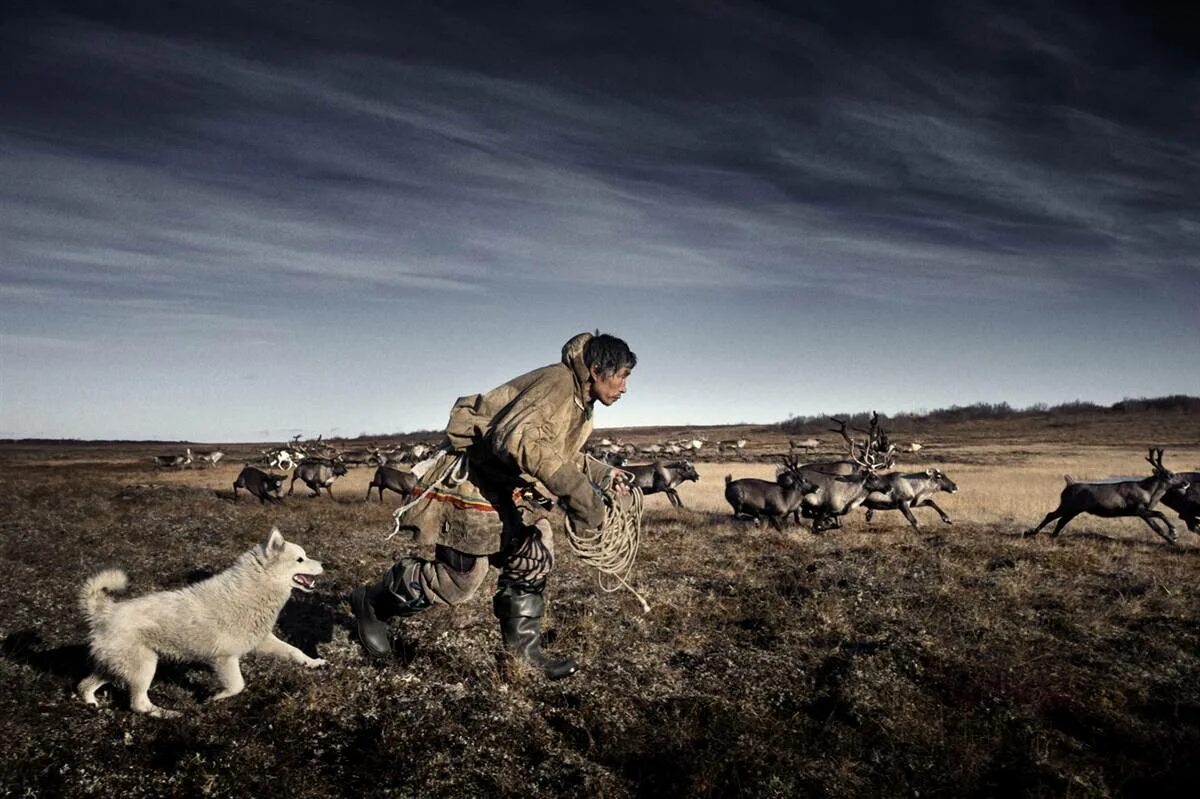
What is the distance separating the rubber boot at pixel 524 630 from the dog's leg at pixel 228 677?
1977 millimetres

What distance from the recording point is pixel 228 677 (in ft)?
16.9

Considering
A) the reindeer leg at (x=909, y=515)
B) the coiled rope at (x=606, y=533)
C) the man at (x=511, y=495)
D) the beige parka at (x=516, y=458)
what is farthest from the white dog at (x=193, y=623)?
the reindeer leg at (x=909, y=515)

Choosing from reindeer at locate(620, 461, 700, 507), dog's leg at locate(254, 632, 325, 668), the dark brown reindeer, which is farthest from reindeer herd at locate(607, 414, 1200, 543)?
dog's leg at locate(254, 632, 325, 668)

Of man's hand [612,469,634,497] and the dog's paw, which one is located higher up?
man's hand [612,469,634,497]

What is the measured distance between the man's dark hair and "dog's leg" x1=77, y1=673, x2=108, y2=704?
4.11 m

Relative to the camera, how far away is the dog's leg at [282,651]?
18.3ft

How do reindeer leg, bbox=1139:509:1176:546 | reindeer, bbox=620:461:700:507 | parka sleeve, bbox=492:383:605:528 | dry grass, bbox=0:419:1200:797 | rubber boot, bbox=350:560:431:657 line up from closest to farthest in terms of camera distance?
dry grass, bbox=0:419:1200:797, parka sleeve, bbox=492:383:605:528, rubber boot, bbox=350:560:431:657, reindeer leg, bbox=1139:509:1176:546, reindeer, bbox=620:461:700:507

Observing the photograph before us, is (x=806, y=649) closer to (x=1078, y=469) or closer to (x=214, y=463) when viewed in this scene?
(x=1078, y=469)

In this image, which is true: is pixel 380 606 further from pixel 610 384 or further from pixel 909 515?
pixel 909 515

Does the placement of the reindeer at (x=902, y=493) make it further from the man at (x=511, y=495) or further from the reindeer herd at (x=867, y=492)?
the man at (x=511, y=495)

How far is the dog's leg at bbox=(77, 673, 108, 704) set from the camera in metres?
4.90

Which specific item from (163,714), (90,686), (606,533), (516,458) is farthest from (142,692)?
(606,533)

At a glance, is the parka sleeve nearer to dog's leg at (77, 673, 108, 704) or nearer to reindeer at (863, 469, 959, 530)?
dog's leg at (77, 673, 108, 704)

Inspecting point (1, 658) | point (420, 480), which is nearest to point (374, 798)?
point (420, 480)
